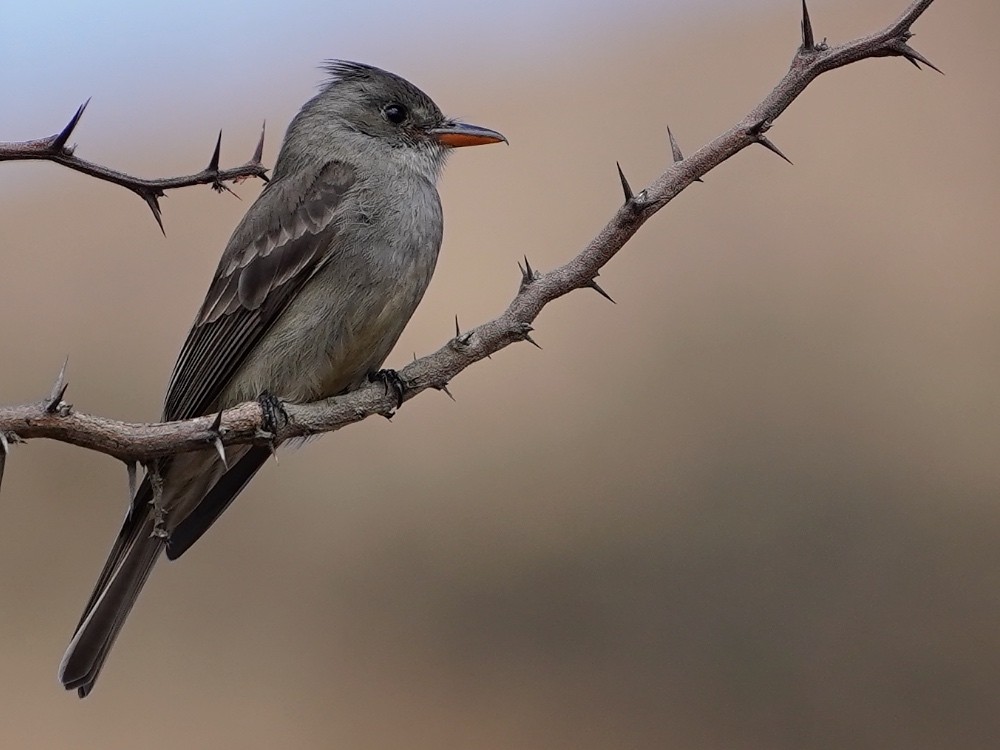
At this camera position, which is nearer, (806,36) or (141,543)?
(806,36)

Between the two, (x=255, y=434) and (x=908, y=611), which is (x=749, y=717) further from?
(x=255, y=434)

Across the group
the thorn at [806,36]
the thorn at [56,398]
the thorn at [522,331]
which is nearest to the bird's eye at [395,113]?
the thorn at [522,331]

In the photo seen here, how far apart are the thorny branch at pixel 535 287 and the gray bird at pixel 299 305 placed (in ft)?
4.44

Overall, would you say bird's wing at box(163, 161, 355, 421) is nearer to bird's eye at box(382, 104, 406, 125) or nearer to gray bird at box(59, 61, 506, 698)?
gray bird at box(59, 61, 506, 698)

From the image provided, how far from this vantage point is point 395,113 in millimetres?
5898

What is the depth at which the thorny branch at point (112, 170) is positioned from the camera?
2944mm

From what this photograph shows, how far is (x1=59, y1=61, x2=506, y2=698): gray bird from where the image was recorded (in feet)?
16.5

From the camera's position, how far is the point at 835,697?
835 cm

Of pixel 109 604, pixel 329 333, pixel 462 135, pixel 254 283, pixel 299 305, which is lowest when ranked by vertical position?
pixel 109 604

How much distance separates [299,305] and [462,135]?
3.72 feet

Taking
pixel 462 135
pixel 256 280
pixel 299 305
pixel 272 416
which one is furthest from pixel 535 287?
pixel 462 135

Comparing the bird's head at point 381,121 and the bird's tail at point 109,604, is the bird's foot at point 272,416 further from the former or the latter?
the bird's head at point 381,121

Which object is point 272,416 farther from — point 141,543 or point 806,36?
point 806,36

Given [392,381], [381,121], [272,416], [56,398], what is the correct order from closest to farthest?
[56,398], [272,416], [392,381], [381,121]
